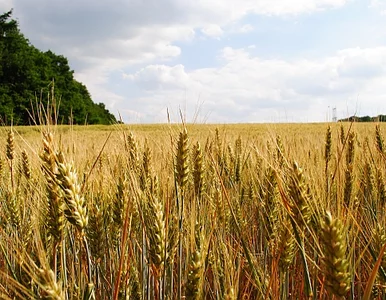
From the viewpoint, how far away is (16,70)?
34000 mm

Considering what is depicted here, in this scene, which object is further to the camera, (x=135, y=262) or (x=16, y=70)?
(x=16, y=70)

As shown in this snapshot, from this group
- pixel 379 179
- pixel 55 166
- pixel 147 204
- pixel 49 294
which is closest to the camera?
pixel 49 294

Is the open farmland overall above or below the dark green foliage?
below

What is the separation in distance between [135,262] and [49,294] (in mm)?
956

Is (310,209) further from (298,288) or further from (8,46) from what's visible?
(8,46)

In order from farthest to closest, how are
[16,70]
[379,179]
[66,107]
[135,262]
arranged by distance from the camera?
[66,107]
[16,70]
[379,179]
[135,262]

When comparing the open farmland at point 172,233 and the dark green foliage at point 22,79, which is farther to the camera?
the dark green foliage at point 22,79

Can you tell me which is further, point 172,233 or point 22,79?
→ point 22,79

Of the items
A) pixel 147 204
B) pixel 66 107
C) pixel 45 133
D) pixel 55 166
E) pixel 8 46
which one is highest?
pixel 8 46

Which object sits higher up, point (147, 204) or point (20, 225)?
point (147, 204)

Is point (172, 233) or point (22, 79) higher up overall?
point (22, 79)

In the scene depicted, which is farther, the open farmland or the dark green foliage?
the dark green foliage

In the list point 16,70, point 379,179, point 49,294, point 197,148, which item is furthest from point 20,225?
point 16,70

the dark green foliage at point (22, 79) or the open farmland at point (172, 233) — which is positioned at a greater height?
the dark green foliage at point (22, 79)
